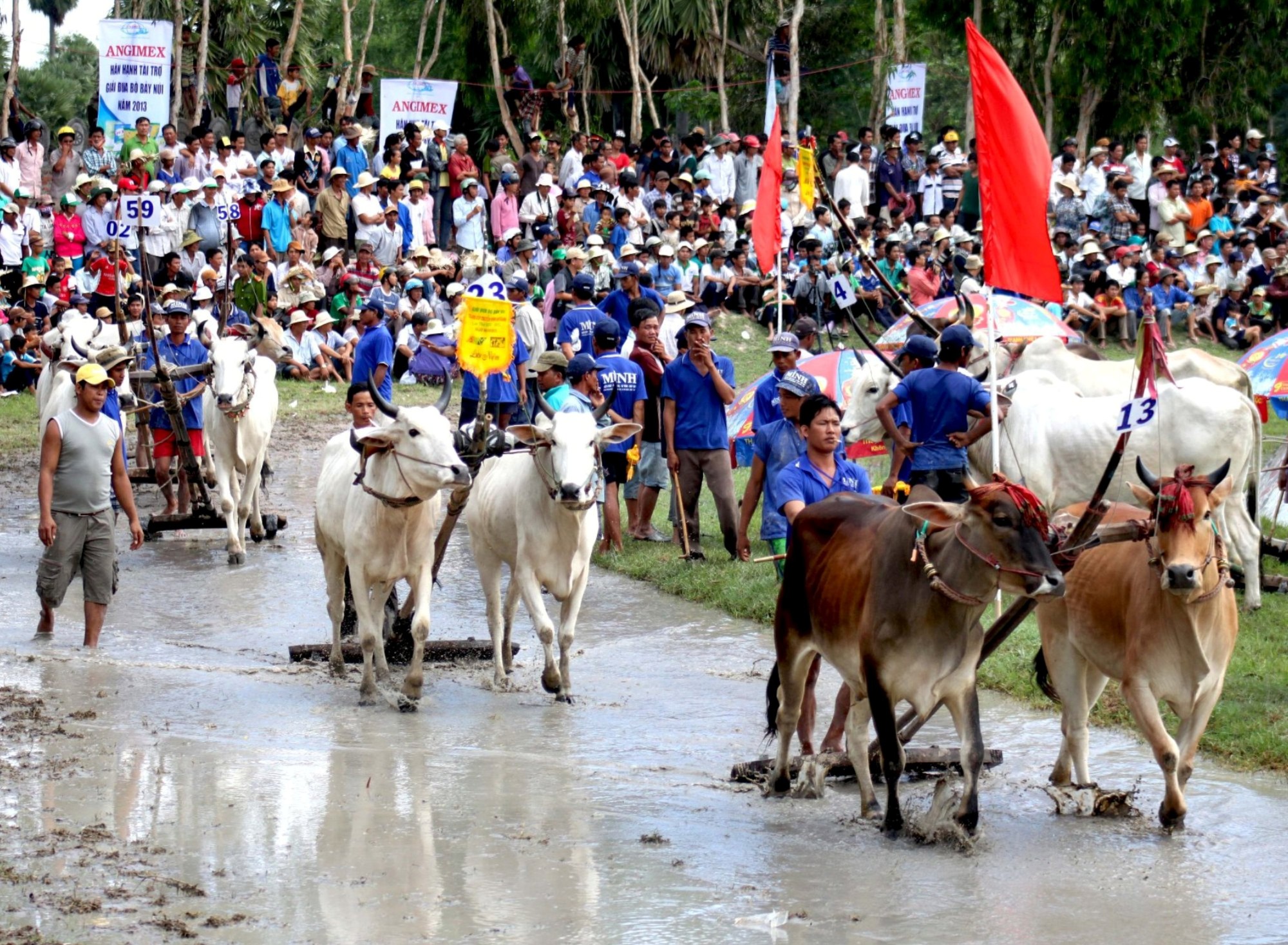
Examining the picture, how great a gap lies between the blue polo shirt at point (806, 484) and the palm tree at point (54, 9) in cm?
5195

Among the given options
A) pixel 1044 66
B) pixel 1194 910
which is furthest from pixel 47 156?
pixel 1194 910

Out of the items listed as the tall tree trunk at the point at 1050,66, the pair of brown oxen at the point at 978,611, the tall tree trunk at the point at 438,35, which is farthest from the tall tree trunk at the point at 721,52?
the pair of brown oxen at the point at 978,611

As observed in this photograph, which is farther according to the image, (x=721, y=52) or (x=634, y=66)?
(x=721, y=52)

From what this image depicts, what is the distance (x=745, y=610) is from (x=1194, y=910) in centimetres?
603

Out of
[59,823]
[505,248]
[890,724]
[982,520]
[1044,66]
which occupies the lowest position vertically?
[59,823]

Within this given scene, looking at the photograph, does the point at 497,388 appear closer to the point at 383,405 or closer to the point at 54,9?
the point at 383,405

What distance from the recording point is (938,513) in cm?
716

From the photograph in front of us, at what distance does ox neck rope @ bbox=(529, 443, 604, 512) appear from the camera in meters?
9.50

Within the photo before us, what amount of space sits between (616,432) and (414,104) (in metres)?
17.2

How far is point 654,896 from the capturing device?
262 inches

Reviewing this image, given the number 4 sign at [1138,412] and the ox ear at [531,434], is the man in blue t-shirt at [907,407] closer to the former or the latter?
the ox ear at [531,434]

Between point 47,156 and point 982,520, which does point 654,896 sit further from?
point 47,156

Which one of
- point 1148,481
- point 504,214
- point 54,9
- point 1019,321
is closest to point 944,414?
point 1148,481

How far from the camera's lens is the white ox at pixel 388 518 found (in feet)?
31.1
